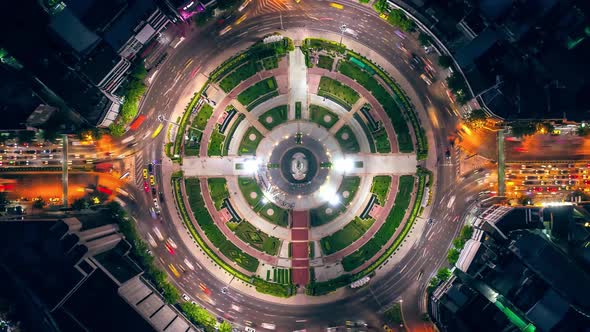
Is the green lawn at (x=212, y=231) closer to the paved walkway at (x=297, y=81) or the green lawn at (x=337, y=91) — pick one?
the paved walkway at (x=297, y=81)

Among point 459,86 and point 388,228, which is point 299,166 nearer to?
point 388,228

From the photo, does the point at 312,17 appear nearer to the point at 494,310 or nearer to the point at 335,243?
the point at 335,243

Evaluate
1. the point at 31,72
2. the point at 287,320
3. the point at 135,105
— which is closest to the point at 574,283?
the point at 287,320

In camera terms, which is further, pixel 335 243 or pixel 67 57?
pixel 335 243

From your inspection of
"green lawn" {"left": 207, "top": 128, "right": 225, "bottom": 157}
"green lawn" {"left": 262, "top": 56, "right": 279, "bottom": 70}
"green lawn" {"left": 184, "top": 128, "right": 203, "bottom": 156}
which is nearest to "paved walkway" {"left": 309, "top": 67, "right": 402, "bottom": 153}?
"green lawn" {"left": 262, "top": 56, "right": 279, "bottom": 70}

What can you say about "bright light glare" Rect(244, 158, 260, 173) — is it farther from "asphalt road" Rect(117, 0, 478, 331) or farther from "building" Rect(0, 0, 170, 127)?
"building" Rect(0, 0, 170, 127)

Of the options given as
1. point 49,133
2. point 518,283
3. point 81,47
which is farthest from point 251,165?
point 518,283
